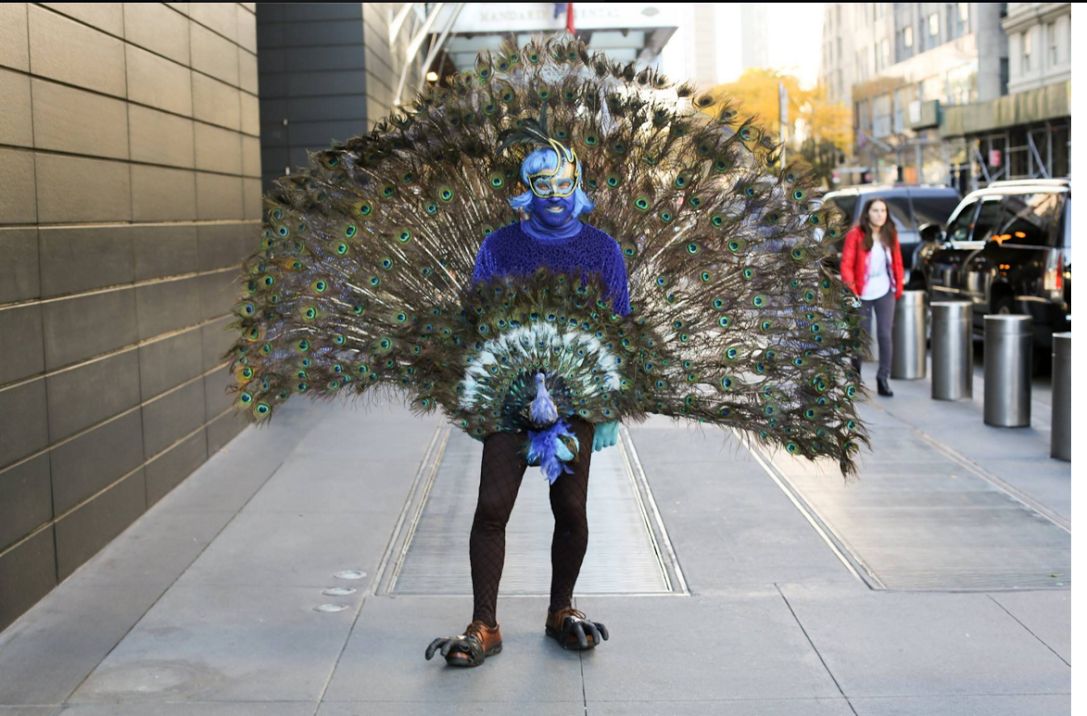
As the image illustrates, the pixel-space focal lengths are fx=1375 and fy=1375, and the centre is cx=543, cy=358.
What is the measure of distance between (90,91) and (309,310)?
8.10 feet

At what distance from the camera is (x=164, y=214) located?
8523mm

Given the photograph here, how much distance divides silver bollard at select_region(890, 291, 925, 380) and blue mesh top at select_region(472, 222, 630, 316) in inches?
367

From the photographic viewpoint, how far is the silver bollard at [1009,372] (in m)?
10.6

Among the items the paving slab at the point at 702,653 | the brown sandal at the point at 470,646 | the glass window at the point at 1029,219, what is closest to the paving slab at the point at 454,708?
the paving slab at the point at 702,653

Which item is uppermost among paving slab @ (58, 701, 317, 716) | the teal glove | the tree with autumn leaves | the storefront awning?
the tree with autumn leaves

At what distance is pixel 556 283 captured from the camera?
4.94 meters

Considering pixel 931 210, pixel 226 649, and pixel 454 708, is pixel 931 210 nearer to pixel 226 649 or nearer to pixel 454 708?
pixel 226 649

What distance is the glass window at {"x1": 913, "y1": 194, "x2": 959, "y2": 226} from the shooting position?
807 inches

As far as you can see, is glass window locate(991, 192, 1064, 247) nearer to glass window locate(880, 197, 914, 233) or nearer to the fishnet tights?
glass window locate(880, 197, 914, 233)

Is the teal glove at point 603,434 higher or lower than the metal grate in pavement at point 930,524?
higher

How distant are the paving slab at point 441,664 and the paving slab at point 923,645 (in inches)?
42.2

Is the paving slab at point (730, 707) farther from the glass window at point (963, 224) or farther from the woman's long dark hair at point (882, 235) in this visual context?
the glass window at point (963, 224)

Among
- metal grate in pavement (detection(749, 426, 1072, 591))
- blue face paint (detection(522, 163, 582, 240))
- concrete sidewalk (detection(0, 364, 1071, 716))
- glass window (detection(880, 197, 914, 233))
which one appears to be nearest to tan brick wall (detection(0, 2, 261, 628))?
concrete sidewalk (detection(0, 364, 1071, 716))

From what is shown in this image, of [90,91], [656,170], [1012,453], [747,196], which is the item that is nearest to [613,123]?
[656,170]
